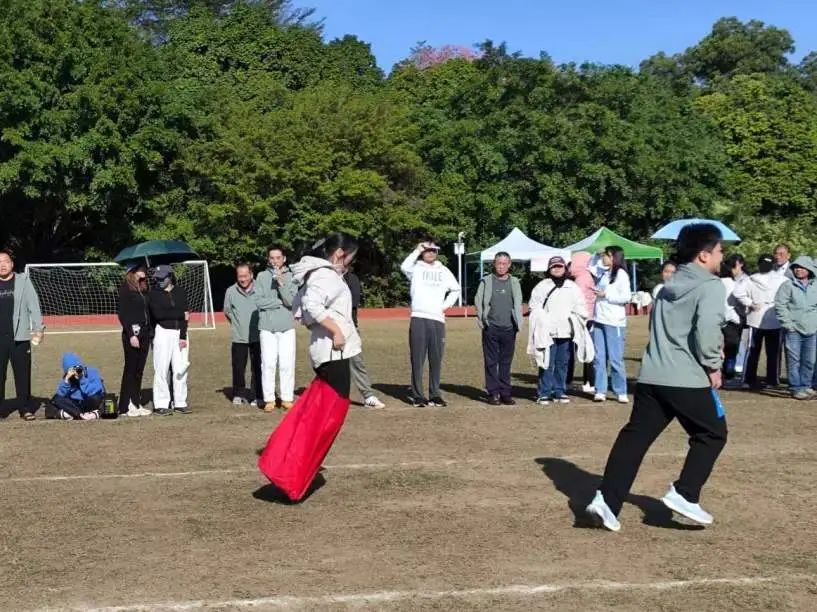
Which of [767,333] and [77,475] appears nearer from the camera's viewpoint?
[77,475]

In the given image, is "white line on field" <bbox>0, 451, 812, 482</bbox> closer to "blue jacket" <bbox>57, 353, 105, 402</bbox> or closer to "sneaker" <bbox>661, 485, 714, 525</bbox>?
"sneaker" <bbox>661, 485, 714, 525</bbox>

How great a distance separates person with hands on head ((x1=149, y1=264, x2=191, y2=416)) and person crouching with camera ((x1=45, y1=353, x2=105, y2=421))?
2.24 feet

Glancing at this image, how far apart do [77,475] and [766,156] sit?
40119 millimetres

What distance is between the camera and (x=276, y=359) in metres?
12.2

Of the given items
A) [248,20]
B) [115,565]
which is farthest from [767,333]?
[248,20]

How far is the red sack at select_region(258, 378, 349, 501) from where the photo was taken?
693 centimetres

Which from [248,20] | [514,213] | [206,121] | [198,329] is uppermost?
[248,20]

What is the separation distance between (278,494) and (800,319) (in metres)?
7.77

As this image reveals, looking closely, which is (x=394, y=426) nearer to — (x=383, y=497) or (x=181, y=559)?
(x=383, y=497)

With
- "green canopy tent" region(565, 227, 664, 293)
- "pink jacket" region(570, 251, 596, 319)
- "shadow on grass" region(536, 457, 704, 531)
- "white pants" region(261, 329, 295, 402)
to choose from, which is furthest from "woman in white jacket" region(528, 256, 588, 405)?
"green canopy tent" region(565, 227, 664, 293)

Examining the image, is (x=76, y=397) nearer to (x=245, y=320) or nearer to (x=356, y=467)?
(x=245, y=320)

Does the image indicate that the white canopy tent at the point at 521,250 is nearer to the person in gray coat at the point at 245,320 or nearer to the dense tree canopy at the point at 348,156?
the dense tree canopy at the point at 348,156

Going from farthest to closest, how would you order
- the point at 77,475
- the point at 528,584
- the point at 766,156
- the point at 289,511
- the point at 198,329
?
the point at 766,156, the point at 198,329, the point at 77,475, the point at 289,511, the point at 528,584

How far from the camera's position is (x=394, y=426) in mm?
10695
